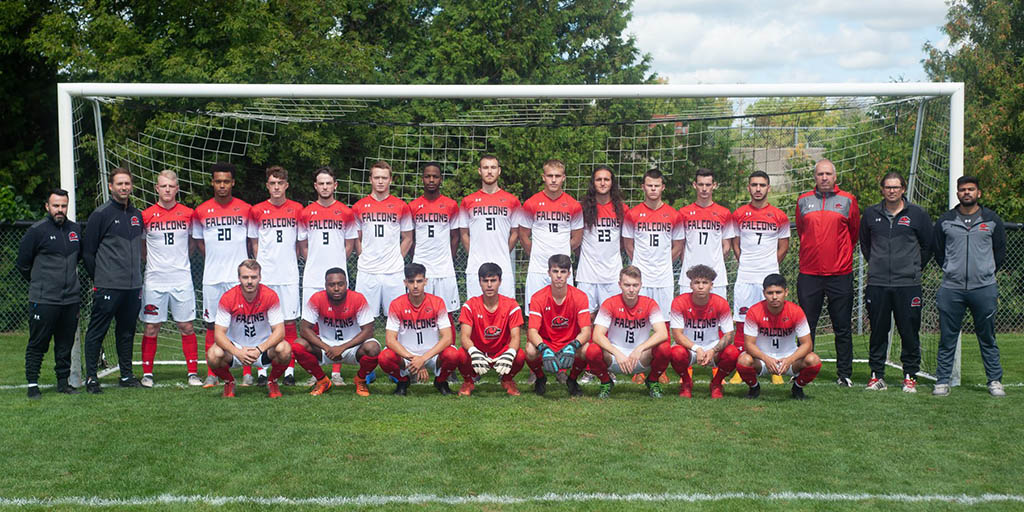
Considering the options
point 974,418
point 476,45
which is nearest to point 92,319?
point 974,418

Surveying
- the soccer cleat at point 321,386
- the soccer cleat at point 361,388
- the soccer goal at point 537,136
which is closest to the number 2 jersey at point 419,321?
the soccer cleat at point 361,388

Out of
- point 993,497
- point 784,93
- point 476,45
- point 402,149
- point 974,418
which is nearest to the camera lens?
point 993,497

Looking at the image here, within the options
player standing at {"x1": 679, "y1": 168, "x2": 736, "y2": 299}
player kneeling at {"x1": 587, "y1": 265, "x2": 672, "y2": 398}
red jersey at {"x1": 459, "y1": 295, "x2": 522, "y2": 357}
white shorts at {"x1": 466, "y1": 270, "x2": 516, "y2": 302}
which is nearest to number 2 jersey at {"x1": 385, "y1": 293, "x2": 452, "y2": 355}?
red jersey at {"x1": 459, "y1": 295, "x2": 522, "y2": 357}

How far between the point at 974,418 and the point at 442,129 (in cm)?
842

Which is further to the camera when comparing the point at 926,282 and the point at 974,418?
the point at 926,282

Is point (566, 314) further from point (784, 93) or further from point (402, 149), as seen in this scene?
point (402, 149)

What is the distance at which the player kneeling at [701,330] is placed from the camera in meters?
6.53

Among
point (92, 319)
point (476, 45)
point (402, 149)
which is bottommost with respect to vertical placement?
point (92, 319)

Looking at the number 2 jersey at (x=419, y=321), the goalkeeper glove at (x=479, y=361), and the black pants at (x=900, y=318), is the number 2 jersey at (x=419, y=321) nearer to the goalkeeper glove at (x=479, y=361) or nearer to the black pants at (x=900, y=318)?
the goalkeeper glove at (x=479, y=361)

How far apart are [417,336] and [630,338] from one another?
1.71 meters

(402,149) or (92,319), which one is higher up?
(402,149)

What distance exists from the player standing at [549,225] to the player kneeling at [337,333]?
4.87ft

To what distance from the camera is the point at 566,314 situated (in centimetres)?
673

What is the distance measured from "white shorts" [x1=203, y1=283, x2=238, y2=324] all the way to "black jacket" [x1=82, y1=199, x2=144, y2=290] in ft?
2.02
